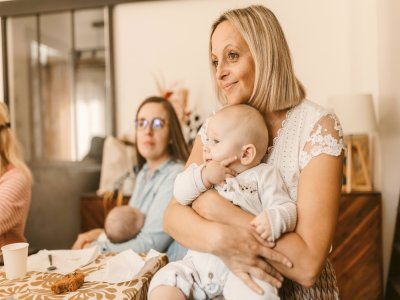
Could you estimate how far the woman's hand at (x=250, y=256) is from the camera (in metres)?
1.06

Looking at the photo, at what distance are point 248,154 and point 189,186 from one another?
213 mm

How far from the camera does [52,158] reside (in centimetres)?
300

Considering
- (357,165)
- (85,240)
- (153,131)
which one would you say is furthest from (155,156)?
(357,165)

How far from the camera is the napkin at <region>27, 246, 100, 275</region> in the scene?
56.1 inches

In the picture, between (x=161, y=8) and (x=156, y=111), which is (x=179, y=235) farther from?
(x=161, y=8)

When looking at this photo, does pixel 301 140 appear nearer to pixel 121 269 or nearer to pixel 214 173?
pixel 214 173

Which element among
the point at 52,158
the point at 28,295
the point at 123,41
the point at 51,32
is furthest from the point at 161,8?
the point at 28,295

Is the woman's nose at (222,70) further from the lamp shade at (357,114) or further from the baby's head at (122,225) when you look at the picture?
the lamp shade at (357,114)

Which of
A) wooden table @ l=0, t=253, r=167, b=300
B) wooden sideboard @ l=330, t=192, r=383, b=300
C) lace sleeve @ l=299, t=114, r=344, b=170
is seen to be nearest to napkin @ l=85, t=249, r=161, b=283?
wooden table @ l=0, t=253, r=167, b=300

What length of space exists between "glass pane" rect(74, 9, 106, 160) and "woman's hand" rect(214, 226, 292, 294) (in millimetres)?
2443

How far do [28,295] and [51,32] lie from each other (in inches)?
102

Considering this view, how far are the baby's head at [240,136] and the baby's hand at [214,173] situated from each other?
28 mm

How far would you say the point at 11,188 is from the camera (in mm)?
1942

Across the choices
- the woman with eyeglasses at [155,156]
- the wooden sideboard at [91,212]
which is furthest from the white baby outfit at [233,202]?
the wooden sideboard at [91,212]
